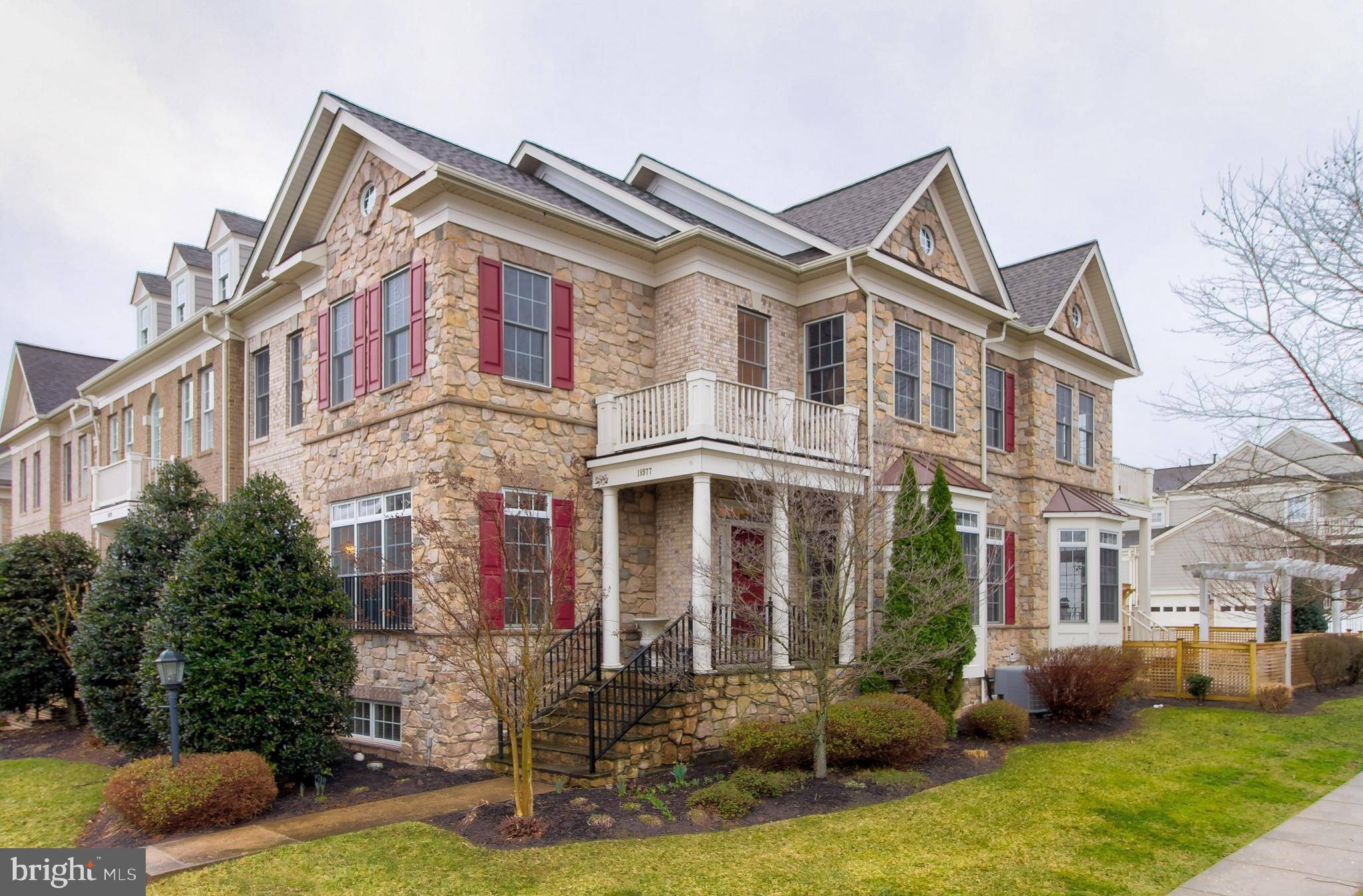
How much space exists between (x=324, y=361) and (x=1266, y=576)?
58.5 ft

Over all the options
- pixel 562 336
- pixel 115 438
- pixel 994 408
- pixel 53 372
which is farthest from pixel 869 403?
pixel 53 372

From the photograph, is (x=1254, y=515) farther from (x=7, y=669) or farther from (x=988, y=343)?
(x=7, y=669)

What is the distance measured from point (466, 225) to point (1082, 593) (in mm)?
14204

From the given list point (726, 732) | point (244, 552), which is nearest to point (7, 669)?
point (244, 552)

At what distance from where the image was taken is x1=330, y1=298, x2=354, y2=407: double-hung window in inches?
581

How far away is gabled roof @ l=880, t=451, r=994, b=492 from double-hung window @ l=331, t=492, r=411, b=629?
7.08m

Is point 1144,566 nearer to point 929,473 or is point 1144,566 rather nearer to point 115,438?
point 929,473

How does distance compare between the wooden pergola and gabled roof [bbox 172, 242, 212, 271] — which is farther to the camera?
gabled roof [bbox 172, 242, 212, 271]

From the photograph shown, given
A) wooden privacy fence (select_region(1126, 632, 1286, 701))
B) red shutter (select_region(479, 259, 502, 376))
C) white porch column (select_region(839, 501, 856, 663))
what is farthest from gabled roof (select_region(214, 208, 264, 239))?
wooden privacy fence (select_region(1126, 632, 1286, 701))

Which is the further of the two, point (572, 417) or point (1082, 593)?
point (1082, 593)

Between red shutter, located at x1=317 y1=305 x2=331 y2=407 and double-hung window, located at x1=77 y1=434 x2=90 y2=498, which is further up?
red shutter, located at x1=317 y1=305 x2=331 y2=407

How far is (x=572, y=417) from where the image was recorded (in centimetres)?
1346

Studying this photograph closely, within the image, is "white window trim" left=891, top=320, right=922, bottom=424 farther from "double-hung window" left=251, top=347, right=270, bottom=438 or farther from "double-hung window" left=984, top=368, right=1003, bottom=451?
"double-hung window" left=251, top=347, right=270, bottom=438

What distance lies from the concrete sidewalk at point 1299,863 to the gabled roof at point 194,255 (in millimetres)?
21174
